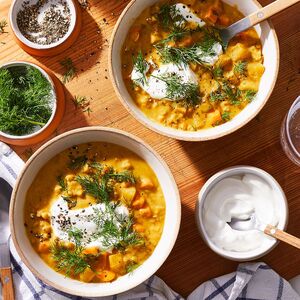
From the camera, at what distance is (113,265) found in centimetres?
295

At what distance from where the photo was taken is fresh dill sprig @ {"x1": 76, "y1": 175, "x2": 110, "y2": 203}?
292cm

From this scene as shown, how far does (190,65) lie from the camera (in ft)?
9.86

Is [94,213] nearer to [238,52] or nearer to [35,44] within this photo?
[35,44]

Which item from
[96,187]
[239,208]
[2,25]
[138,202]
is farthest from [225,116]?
[2,25]

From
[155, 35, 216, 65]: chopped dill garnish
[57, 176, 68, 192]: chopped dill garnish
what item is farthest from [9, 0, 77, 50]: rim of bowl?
[57, 176, 68, 192]: chopped dill garnish

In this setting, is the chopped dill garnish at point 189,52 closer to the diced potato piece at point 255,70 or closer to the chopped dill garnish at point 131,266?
the diced potato piece at point 255,70

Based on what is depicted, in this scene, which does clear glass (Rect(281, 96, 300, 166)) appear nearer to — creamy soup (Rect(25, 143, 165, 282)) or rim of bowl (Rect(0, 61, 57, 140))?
creamy soup (Rect(25, 143, 165, 282))

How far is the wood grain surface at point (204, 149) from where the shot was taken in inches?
123

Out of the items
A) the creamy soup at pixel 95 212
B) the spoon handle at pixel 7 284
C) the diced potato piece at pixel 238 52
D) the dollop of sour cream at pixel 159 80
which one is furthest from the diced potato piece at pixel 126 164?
the spoon handle at pixel 7 284

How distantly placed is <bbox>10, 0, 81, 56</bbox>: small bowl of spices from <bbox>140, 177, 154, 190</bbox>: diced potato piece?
76cm

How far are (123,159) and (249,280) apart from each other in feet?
2.73

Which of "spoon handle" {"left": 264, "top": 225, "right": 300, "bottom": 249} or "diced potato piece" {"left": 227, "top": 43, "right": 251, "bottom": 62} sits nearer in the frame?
"spoon handle" {"left": 264, "top": 225, "right": 300, "bottom": 249}

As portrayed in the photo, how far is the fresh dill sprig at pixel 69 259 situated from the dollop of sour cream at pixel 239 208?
58 cm

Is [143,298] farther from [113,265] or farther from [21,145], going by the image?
[21,145]
